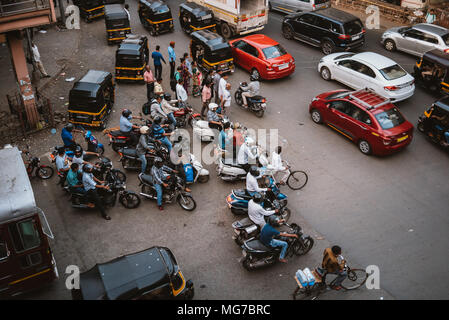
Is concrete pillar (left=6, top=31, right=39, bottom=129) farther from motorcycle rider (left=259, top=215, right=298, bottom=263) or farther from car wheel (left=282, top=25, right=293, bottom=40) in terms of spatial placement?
car wheel (left=282, top=25, right=293, bottom=40)

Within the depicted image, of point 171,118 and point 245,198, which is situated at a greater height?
point 171,118

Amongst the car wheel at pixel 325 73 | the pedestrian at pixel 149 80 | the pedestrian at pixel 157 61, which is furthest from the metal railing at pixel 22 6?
the car wheel at pixel 325 73

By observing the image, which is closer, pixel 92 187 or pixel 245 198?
pixel 92 187

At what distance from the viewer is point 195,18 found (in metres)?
20.8

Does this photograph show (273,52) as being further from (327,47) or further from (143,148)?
(143,148)

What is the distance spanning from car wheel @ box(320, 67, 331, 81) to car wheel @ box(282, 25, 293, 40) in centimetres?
447

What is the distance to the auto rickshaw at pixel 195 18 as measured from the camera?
20.8m

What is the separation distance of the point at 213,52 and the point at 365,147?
26.2ft

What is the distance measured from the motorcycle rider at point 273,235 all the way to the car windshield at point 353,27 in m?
13.2

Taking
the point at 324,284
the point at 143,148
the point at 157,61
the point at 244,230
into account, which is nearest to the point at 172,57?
the point at 157,61

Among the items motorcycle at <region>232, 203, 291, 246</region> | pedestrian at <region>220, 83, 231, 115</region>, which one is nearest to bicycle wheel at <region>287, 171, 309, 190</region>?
motorcycle at <region>232, 203, 291, 246</region>

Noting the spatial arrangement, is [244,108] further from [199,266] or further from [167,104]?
[199,266]

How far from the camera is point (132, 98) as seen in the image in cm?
1709

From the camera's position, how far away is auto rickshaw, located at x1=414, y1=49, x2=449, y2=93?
16.1m
